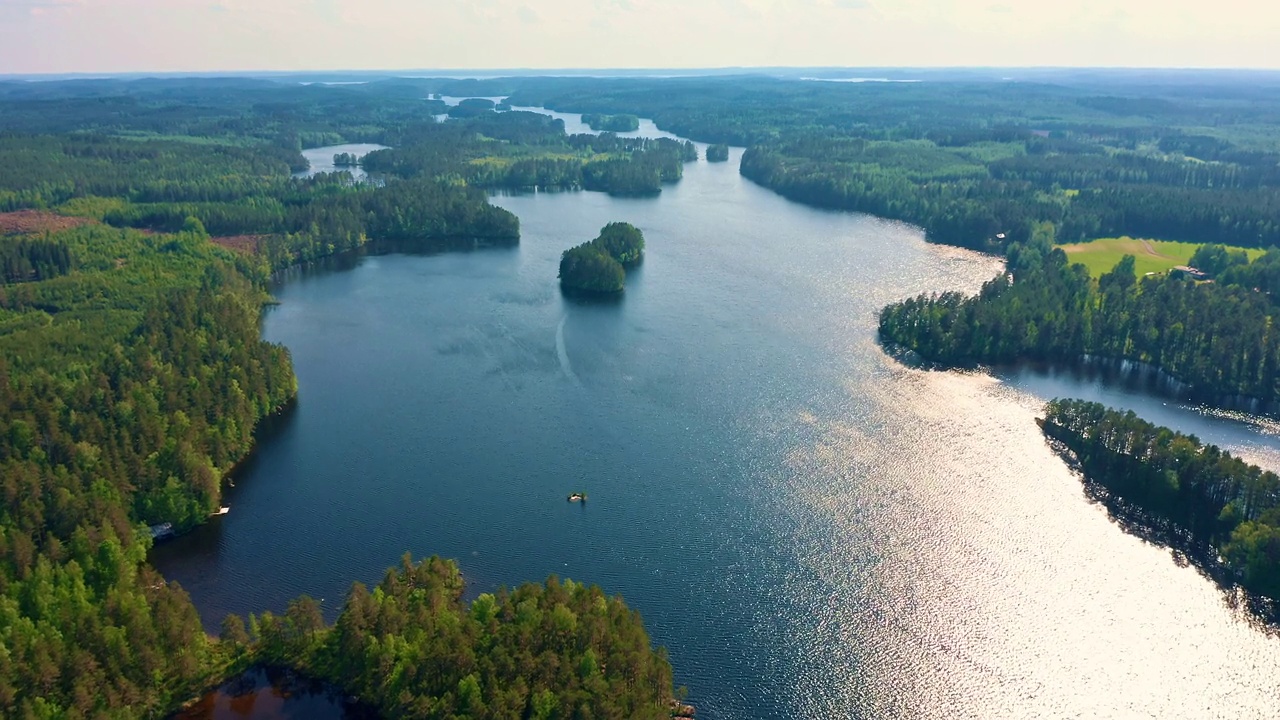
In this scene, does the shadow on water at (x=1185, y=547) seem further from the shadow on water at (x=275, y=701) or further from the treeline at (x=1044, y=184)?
the treeline at (x=1044, y=184)

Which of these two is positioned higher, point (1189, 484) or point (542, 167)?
point (542, 167)

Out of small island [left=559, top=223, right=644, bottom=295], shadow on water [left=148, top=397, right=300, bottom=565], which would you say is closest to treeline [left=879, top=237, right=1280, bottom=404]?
small island [left=559, top=223, right=644, bottom=295]

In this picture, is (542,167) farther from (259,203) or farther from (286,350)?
(286,350)

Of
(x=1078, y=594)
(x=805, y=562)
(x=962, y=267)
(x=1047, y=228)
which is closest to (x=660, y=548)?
(x=805, y=562)

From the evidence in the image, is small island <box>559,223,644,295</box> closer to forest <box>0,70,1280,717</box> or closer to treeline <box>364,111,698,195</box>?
forest <box>0,70,1280,717</box>

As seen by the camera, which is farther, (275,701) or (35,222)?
(35,222)

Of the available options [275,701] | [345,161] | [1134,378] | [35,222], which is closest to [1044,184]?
[1134,378]

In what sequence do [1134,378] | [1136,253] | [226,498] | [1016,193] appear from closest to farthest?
1. [226,498]
2. [1134,378]
3. [1136,253]
4. [1016,193]

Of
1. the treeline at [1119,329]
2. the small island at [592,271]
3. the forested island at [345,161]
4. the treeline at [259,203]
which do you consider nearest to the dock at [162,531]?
the small island at [592,271]
